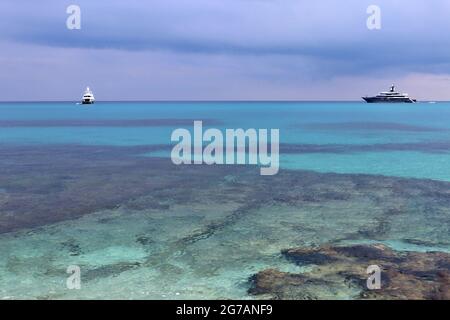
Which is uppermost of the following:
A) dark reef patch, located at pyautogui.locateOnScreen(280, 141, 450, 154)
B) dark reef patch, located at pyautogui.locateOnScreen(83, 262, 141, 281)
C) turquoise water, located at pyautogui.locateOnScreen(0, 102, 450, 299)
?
dark reef patch, located at pyautogui.locateOnScreen(280, 141, 450, 154)

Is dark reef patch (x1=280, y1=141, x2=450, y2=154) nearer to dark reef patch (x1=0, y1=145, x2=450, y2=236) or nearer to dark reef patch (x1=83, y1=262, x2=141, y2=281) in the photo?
dark reef patch (x1=0, y1=145, x2=450, y2=236)

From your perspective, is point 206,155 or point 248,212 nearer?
point 248,212

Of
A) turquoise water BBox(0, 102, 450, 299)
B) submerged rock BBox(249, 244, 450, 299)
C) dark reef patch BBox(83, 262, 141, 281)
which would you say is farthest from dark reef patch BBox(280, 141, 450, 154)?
dark reef patch BBox(83, 262, 141, 281)

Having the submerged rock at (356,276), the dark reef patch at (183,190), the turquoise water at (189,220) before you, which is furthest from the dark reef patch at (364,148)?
the submerged rock at (356,276)

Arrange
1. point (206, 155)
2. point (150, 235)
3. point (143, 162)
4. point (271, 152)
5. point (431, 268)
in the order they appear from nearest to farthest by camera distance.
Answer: point (431, 268) < point (150, 235) < point (143, 162) < point (206, 155) < point (271, 152)

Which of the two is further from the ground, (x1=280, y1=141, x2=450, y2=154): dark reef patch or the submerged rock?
(x1=280, y1=141, x2=450, y2=154): dark reef patch

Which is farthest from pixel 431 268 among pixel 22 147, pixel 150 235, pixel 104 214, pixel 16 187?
pixel 22 147

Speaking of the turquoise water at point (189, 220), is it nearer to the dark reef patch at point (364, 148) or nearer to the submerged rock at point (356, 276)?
the submerged rock at point (356, 276)
